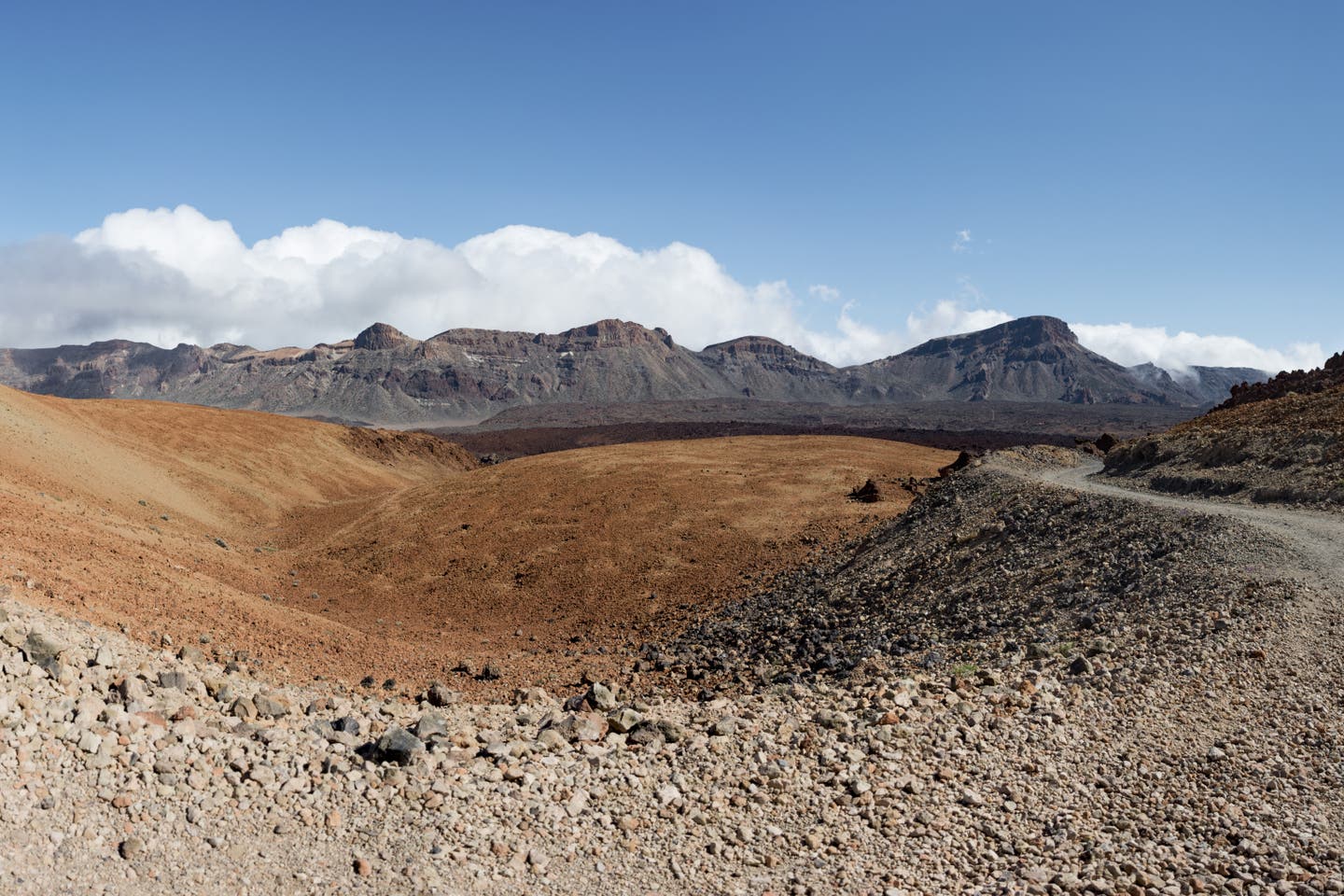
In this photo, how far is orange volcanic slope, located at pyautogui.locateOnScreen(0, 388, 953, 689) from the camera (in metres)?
13.5

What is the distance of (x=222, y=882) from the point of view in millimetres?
6160

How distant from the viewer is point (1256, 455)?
21.1m

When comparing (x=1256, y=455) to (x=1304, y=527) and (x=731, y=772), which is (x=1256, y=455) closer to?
(x=1304, y=527)

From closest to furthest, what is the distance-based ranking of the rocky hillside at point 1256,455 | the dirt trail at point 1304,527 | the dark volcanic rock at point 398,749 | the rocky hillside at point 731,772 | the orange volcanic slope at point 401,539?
1. the rocky hillside at point 731,772
2. the dark volcanic rock at point 398,749
3. the dirt trail at point 1304,527
4. the orange volcanic slope at point 401,539
5. the rocky hillside at point 1256,455

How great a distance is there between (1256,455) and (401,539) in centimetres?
2622

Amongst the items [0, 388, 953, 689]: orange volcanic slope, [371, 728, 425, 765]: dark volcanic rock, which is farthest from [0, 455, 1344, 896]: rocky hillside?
[0, 388, 953, 689]: orange volcanic slope

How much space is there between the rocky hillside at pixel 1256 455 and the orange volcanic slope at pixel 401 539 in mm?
8136

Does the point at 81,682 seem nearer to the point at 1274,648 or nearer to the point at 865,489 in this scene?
the point at 1274,648

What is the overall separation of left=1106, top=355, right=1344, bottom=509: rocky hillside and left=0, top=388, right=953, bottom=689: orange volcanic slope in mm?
8136

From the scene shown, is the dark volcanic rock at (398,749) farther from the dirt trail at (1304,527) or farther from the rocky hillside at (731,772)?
the dirt trail at (1304,527)

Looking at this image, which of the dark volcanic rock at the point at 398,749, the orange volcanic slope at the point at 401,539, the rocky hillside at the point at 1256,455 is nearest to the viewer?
the dark volcanic rock at the point at 398,749

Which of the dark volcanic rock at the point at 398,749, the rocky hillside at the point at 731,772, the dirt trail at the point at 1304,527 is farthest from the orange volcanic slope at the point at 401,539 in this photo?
the dirt trail at the point at 1304,527

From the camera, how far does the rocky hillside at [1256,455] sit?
18.1 meters

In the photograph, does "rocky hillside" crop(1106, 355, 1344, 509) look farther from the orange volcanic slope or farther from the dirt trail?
the orange volcanic slope
